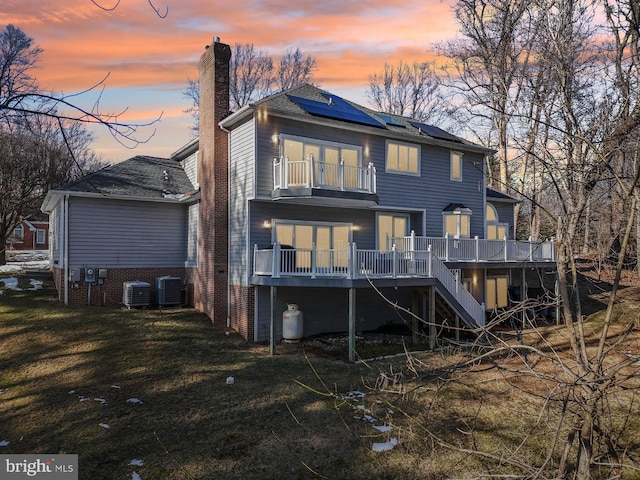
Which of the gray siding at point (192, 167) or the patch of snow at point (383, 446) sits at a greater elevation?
the gray siding at point (192, 167)

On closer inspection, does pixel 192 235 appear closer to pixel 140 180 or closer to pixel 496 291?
pixel 140 180

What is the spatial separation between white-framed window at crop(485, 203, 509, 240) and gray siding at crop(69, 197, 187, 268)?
16.0 m

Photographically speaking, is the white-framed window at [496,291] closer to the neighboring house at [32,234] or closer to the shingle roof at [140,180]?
the shingle roof at [140,180]

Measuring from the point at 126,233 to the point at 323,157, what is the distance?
8.77 metres

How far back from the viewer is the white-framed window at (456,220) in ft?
64.6

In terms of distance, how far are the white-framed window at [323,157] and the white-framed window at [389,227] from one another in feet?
8.73

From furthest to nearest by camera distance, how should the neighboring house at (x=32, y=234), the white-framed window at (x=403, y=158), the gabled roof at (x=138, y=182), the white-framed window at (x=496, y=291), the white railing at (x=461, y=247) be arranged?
the neighboring house at (x=32, y=234), the white-framed window at (x=496, y=291), the white-framed window at (x=403, y=158), the gabled roof at (x=138, y=182), the white railing at (x=461, y=247)

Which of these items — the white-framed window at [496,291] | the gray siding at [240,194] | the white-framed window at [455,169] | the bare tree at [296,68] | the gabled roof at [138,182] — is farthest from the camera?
the bare tree at [296,68]

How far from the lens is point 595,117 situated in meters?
7.36

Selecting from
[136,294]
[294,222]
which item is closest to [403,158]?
[294,222]

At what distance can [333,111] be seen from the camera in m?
17.0

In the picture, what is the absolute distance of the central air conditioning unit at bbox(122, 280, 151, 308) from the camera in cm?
1686

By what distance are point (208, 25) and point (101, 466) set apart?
7.03 m

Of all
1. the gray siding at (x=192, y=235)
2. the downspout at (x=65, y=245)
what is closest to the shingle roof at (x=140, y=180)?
the downspout at (x=65, y=245)
